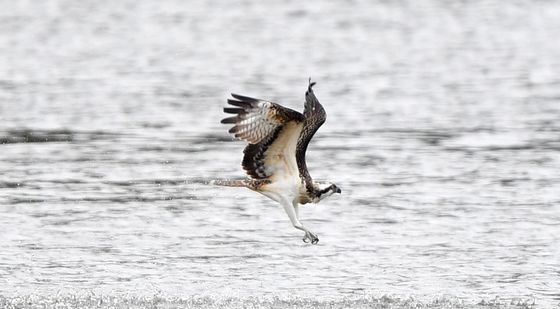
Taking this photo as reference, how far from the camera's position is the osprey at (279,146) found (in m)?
8.55

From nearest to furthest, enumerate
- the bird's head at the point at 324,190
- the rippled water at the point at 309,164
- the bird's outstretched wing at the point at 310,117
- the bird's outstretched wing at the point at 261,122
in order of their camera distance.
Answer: the bird's outstretched wing at the point at 261,122 → the bird's outstretched wing at the point at 310,117 → the bird's head at the point at 324,190 → the rippled water at the point at 309,164

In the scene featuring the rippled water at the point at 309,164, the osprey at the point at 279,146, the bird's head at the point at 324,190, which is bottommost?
the rippled water at the point at 309,164

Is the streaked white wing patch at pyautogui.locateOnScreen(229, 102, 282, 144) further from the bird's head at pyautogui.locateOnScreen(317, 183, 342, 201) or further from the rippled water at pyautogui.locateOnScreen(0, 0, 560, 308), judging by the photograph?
the rippled water at pyautogui.locateOnScreen(0, 0, 560, 308)

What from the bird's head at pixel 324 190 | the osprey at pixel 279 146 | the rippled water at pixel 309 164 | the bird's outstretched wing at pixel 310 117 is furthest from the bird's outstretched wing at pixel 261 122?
the rippled water at pixel 309 164

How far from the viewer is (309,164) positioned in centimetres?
1465

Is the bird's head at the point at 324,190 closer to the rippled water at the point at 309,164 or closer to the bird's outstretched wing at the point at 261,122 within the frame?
the bird's outstretched wing at the point at 261,122

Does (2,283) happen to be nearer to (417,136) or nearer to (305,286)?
(305,286)

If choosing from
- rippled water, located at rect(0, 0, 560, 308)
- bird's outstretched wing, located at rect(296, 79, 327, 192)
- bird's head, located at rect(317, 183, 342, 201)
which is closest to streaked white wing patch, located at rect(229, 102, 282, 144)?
bird's outstretched wing, located at rect(296, 79, 327, 192)

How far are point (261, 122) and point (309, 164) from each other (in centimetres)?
605

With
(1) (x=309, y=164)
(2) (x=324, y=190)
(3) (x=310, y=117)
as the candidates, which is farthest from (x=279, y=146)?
(1) (x=309, y=164)

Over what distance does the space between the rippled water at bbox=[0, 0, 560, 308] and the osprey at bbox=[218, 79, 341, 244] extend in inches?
28.1

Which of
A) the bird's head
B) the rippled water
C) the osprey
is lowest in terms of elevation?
the rippled water

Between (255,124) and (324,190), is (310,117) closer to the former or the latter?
(255,124)

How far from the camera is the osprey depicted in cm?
855
